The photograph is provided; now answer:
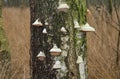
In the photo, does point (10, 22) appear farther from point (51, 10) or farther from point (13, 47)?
point (51, 10)

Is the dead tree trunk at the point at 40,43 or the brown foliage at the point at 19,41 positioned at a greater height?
the dead tree trunk at the point at 40,43

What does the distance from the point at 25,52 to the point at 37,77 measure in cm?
270

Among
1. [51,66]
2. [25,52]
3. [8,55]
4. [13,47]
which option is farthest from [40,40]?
[13,47]

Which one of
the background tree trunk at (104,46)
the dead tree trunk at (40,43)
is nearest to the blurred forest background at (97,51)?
the background tree trunk at (104,46)

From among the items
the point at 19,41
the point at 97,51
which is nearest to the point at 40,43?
the point at 97,51

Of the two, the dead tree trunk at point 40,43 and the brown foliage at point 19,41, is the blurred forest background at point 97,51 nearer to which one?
the brown foliage at point 19,41

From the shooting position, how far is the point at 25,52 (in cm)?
473

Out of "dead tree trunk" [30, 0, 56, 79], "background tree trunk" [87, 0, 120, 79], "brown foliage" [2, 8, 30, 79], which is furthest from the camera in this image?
"brown foliage" [2, 8, 30, 79]

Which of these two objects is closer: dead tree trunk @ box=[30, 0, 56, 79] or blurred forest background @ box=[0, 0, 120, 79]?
dead tree trunk @ box=[30, 0, 56, 79]

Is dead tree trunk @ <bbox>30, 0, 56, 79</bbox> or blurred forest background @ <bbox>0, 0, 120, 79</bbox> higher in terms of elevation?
dead tree trunk @ <bbox>30, 0, 56, 79</bbox>

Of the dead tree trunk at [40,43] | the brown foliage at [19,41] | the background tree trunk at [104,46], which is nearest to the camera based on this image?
the dead tree trunk at [40,43]

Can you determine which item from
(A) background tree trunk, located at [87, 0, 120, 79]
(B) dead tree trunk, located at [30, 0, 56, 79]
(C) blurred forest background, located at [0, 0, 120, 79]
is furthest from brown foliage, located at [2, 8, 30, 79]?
(B) dead tree trunk, located at [30, 0, 56, 79]

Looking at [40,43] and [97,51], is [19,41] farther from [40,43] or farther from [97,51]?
[40,43]

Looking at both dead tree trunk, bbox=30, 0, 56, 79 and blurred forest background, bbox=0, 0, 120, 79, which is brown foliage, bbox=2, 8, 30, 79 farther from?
dead tree trunk, bbox=30, 0, 56, 79
